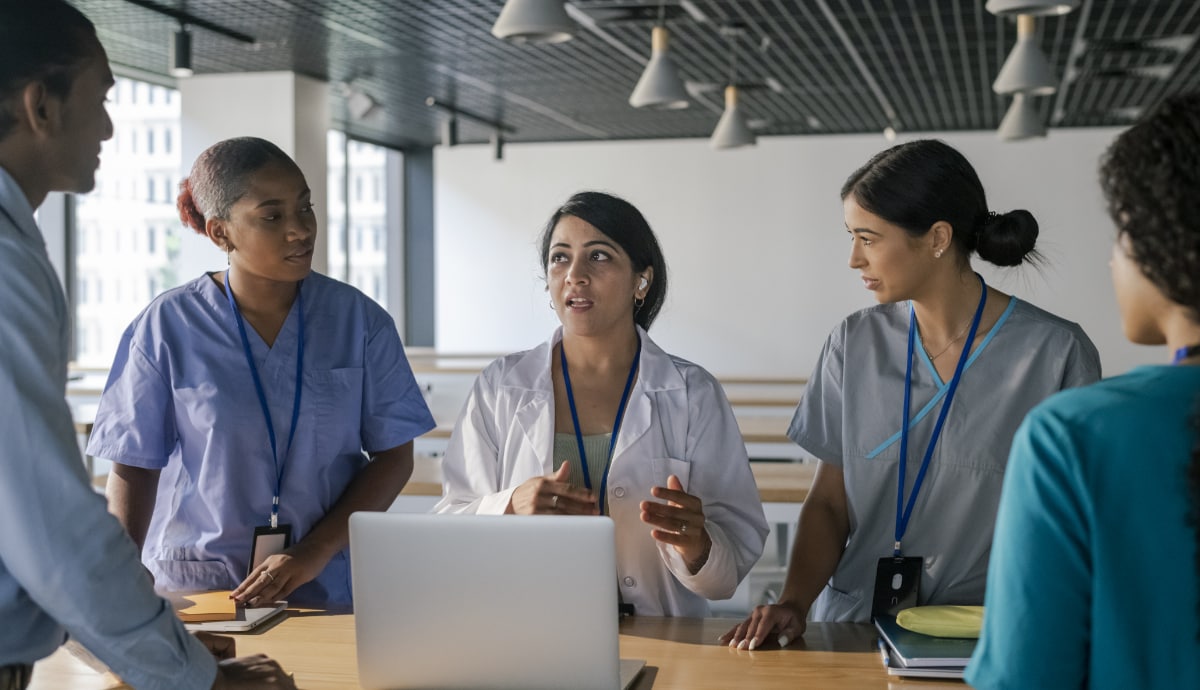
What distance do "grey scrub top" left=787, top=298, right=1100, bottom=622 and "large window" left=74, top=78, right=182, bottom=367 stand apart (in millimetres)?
7196

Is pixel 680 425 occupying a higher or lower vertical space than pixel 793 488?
higher

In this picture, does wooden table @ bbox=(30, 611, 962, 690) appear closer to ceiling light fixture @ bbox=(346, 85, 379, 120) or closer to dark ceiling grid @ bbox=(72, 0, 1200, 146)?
dark ceiling grid @ bbox=(72, 0, 1200, 146)

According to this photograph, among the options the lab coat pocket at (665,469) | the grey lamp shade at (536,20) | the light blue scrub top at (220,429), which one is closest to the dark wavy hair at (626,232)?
the lab coat pocket at (665,469)

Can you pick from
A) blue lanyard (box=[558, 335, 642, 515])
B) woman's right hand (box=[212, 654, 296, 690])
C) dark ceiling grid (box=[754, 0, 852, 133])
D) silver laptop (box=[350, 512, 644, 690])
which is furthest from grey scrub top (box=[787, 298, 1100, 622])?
dark ceiling grid (box=[754, 0, 852, 133])

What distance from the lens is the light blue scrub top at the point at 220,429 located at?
238 cm

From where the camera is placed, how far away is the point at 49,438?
4.17ft

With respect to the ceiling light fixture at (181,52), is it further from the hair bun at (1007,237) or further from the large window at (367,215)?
the hair bun at (1007,237)

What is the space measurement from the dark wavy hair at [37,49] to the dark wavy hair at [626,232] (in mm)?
1236

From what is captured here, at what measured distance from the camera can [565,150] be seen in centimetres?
1324

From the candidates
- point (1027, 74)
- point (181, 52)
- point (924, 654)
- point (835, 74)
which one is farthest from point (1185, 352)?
point (835, 74)

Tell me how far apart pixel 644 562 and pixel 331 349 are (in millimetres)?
822

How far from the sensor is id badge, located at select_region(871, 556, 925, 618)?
2.15 meters

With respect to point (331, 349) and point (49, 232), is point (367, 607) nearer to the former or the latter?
point (331, 349)

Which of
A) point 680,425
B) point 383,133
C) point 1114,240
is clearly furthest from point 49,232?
point 1114,240
